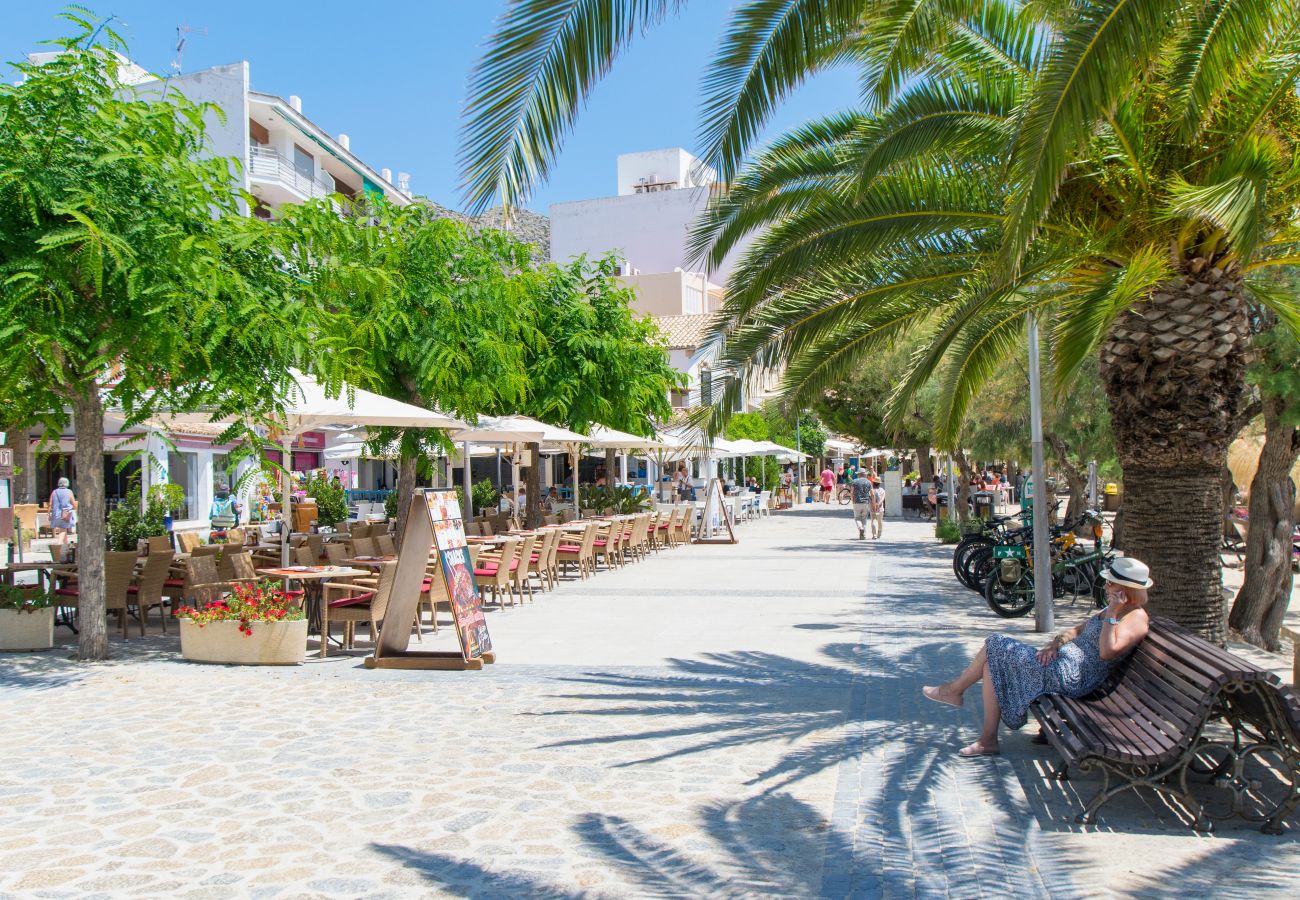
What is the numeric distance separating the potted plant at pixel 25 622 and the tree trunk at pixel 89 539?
89 centimetres

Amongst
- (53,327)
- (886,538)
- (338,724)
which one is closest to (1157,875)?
(338,724)

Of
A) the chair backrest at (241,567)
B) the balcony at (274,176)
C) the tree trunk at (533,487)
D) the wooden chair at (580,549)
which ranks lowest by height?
the wooden chair at (580,549)

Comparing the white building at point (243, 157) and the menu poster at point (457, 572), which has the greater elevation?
the white building at point (243, 157)

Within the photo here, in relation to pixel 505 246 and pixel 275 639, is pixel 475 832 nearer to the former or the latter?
pixel 275 639

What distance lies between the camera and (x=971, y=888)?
427cm

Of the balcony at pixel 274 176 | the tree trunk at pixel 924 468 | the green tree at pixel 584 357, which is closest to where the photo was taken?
the green tree at pixel 584 357

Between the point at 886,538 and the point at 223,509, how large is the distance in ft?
55.1

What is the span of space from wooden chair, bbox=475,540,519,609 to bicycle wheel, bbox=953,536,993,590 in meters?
6.20

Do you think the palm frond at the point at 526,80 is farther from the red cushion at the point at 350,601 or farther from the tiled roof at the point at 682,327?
the tiled roof at the point at 682,327

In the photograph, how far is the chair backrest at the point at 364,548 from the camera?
1316 cm

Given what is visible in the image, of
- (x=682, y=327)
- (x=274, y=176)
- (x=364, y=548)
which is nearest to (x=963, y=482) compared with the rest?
(x=364, y=548)

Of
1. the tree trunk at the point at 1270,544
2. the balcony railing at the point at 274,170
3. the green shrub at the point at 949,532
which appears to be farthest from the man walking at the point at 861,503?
the balcony railing at the point at 274,170

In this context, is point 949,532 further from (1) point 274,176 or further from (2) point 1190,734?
(1) point 274,176

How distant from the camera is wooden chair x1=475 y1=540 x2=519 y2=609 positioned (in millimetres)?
12787
